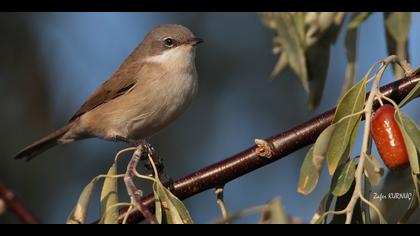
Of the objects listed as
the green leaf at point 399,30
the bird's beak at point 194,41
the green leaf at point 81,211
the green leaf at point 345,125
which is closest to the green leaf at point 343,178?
the green leaf at point 345,125

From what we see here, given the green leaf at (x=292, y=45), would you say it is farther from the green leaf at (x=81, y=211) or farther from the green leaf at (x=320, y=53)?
the green leaf at (x=81, y=211)

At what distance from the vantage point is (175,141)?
7.82 m

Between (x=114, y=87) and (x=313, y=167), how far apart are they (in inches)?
135

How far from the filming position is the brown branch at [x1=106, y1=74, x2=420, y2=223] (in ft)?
10.5

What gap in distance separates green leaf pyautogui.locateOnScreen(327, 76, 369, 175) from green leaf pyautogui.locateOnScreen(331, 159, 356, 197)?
4cm

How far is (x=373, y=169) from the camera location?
2.75m

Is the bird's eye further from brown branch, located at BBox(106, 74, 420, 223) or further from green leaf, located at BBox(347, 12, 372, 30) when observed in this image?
brown branch, located at BBox(106, 74, 420, 223)

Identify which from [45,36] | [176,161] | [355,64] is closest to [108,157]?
[176,161]

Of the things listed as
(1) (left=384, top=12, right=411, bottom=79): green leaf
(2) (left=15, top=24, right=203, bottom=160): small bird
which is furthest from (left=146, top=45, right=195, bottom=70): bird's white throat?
(1) (left=384, top=12, right=411, bottom=79): green leaf

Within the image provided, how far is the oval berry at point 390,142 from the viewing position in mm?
2576

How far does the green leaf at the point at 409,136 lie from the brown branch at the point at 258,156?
608 mm
